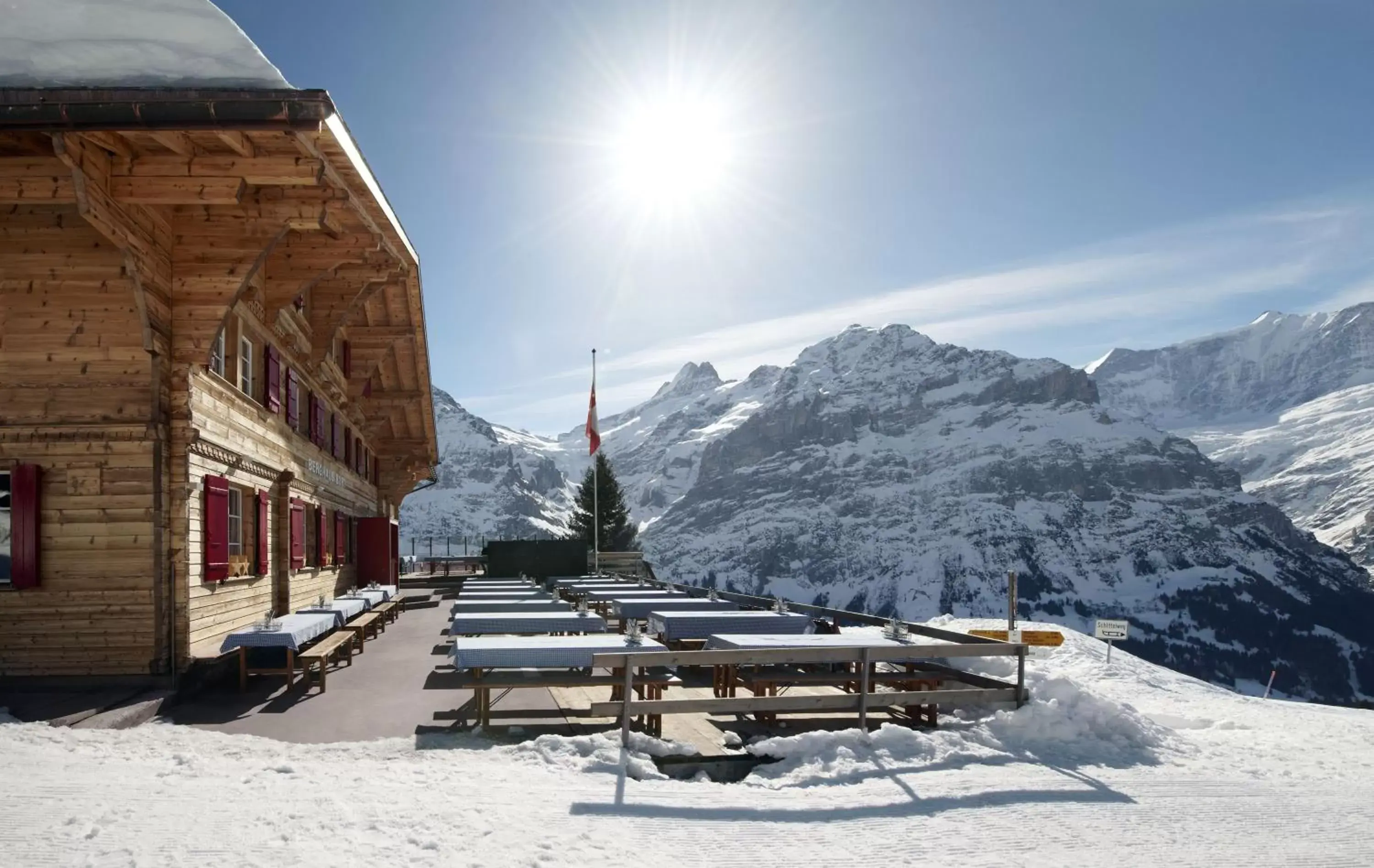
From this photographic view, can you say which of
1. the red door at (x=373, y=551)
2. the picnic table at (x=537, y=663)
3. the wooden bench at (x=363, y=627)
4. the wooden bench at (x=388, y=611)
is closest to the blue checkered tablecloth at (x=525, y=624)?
the picnic table at (x=537, y=663)

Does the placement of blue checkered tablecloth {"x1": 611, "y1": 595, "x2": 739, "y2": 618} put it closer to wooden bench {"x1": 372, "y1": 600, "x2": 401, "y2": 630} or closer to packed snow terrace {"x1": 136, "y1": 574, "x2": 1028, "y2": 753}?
packed snow terrace {"x1": 136, "y1": 574, "x2": 1028, "y2": 753}

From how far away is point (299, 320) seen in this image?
15.8 meters

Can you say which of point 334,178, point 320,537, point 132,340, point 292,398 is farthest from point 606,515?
point 334,178

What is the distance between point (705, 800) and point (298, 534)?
36.5 feet

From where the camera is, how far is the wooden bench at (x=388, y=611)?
17.3 meters

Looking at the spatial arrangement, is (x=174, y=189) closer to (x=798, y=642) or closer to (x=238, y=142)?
(x=238, y=142)

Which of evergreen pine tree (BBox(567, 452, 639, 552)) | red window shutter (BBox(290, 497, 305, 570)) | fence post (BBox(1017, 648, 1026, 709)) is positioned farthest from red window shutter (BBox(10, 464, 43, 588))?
evergreen pine tree (BBox(567, 452, 639, 552))

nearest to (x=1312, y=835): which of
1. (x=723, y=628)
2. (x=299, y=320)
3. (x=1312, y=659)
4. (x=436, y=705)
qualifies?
(x=723, y=628)

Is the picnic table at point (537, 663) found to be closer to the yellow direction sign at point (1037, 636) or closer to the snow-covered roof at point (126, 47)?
the snow-covered roof at point (126, 47)

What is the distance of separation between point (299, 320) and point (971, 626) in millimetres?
13360

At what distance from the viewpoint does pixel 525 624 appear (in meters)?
10.4

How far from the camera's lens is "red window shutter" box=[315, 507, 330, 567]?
17.3 metres

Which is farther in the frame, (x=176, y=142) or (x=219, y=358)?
(x=219, y=358)

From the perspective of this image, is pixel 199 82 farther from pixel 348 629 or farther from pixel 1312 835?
pixel 1312 835
